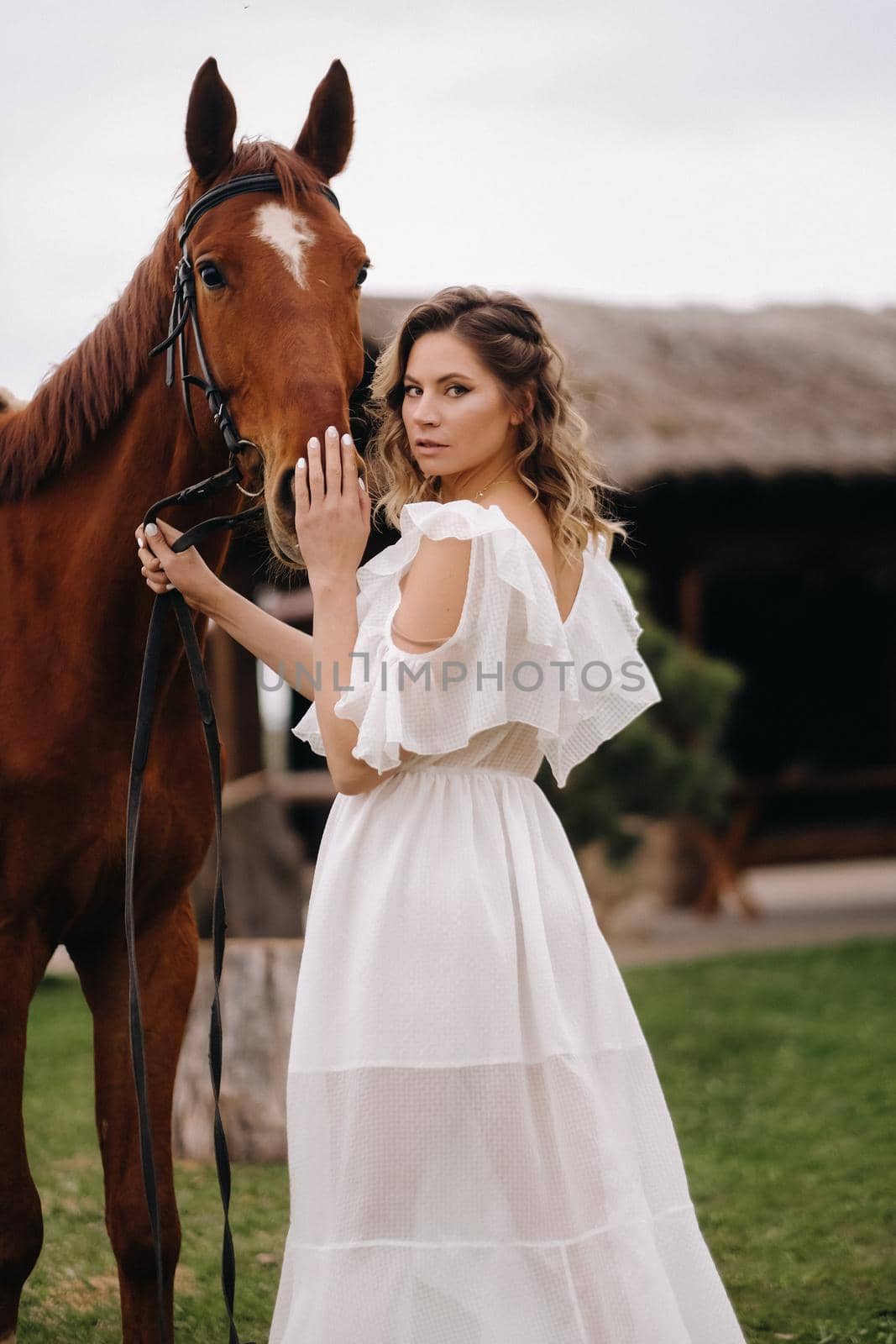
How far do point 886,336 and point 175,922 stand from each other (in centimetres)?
1161

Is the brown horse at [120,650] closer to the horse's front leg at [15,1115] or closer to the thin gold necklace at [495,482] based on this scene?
the horse's front leg at [15,1115]

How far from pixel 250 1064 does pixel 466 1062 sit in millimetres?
2832

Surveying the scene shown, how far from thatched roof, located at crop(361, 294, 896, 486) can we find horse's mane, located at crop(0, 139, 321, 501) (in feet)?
18.9

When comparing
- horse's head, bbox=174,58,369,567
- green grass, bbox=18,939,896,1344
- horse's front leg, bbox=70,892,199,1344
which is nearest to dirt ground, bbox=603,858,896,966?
green grass, bbox=18,939,896,1344

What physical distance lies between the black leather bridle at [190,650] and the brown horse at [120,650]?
29 millimetres

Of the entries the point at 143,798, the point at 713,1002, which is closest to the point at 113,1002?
the point at 143,798

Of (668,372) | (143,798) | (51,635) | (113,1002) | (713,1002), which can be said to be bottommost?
(713,1002)

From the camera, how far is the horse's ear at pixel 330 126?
2354 millimetres

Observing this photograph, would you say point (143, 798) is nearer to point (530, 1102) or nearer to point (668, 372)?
point (530, 1102)

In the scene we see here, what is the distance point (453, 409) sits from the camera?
2.13m

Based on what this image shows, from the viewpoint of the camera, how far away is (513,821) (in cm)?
208

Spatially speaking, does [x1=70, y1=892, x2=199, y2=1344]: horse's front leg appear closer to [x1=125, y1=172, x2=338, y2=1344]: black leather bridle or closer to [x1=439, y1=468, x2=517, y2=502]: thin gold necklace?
[x1=125, y1=172, x2=338, y2=1344]: black leather bridle

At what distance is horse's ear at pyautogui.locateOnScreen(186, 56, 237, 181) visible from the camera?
2.20m

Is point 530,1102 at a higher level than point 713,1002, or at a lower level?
higher
